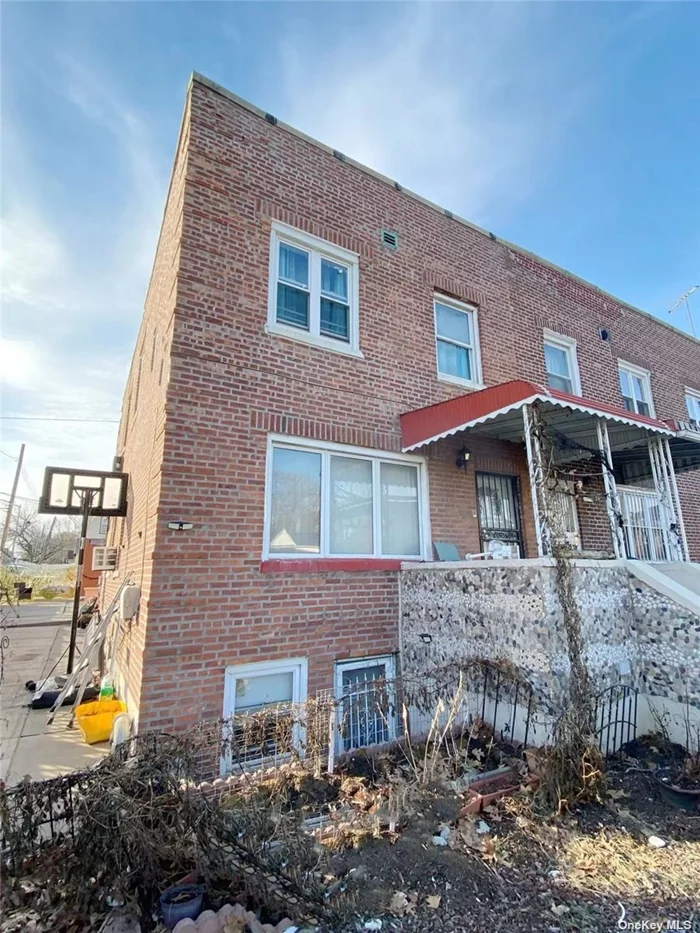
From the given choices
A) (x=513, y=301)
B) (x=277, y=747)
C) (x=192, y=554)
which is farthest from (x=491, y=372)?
(x=277, y=747)

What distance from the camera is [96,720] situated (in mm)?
5535

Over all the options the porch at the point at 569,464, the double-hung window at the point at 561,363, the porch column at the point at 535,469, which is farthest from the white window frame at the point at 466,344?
the porch column at the point at 535,469

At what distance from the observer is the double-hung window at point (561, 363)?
9.38 meters

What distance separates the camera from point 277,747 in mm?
4344

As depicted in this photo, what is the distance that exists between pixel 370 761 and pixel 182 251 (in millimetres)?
6360

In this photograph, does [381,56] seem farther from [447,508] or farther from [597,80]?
[447,508]

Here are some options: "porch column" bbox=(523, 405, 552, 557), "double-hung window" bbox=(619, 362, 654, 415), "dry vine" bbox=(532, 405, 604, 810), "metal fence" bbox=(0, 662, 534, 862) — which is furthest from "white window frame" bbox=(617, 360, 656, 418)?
"metal fence" bbox=(0, 662, 534, 862)

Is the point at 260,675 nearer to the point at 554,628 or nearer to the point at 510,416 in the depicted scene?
the point at 554,628

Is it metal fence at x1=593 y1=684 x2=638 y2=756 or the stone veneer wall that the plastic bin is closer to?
the stone veneer wall

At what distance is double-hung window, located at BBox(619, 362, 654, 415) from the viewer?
35.6ft

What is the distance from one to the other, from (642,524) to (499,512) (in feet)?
9.02

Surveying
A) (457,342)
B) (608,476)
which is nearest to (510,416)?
(608,476)

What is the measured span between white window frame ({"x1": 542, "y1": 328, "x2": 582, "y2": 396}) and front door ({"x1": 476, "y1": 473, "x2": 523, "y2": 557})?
11.7ft

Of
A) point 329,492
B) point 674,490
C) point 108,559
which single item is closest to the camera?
point 329,492
